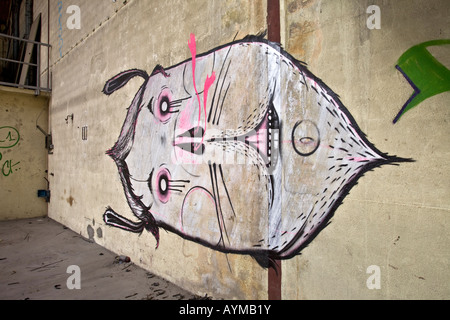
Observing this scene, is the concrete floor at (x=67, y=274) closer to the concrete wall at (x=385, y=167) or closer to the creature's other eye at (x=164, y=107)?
the concrete wall at (x=385, y=167)

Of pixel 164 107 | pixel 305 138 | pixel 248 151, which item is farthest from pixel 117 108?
pixel 305 138

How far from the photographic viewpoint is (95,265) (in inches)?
131

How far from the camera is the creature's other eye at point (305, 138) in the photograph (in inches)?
70.3

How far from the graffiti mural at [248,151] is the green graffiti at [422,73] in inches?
12.9

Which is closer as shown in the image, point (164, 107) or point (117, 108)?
point (164, 107)

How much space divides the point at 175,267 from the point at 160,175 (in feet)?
3.10

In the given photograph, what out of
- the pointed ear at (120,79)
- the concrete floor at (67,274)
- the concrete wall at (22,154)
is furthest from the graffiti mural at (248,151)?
the concrete wall at (22,154)

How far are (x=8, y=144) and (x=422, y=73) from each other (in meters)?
7.22

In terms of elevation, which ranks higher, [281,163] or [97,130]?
[97,130]

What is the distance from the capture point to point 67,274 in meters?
3.09

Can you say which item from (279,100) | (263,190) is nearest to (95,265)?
(263,190)

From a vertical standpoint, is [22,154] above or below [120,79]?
below

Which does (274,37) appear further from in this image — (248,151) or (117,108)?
(117,108)
